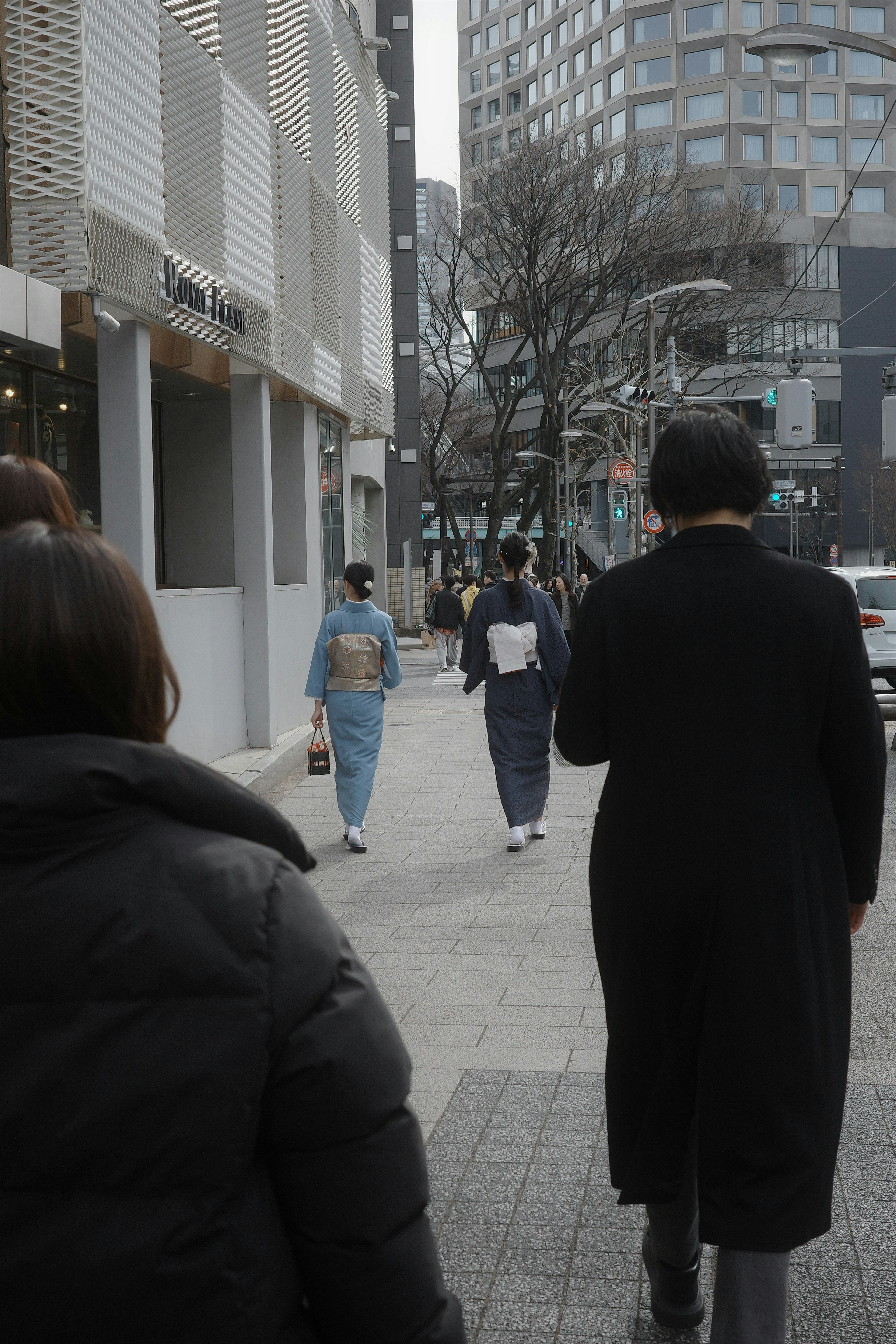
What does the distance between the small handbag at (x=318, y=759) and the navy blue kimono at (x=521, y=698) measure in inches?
39.4

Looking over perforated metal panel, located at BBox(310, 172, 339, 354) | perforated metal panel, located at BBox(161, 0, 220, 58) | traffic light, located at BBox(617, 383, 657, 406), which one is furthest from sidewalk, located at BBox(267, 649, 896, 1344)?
traffic light, located at BBox(617, 383, 657, 406)

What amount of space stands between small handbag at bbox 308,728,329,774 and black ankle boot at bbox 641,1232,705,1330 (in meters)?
5.72

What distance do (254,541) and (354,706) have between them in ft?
15.2

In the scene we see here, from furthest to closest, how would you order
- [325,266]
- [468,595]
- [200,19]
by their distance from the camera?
[468,595] < [325,266] < [200,19]

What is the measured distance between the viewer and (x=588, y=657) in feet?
9.34

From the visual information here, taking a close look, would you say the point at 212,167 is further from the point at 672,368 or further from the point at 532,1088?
the point at 672,368

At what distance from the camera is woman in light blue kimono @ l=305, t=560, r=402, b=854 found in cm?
873

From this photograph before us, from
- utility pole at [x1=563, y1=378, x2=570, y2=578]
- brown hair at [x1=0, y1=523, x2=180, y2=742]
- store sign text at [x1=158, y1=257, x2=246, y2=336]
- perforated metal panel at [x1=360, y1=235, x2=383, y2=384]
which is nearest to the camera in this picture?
brown hair at [x1=0, y1=523, x2=180, y2=742]

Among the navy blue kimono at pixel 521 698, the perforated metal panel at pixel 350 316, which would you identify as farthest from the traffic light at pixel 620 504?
the navy blue kimono at pixel 521 698

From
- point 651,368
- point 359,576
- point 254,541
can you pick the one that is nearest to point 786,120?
point 651,368

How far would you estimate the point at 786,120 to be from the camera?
6644 centimetres

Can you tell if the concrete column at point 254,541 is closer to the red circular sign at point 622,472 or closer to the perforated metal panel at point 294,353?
the perforated metal panel at point 294,353

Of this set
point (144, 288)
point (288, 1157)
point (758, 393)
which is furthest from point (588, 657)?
point (758, 393)

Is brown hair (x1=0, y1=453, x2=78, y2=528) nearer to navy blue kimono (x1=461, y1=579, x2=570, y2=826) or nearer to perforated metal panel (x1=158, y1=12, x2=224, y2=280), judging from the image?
navy blue kimono (x1=461, y1=579, x2=570, y2=826)
